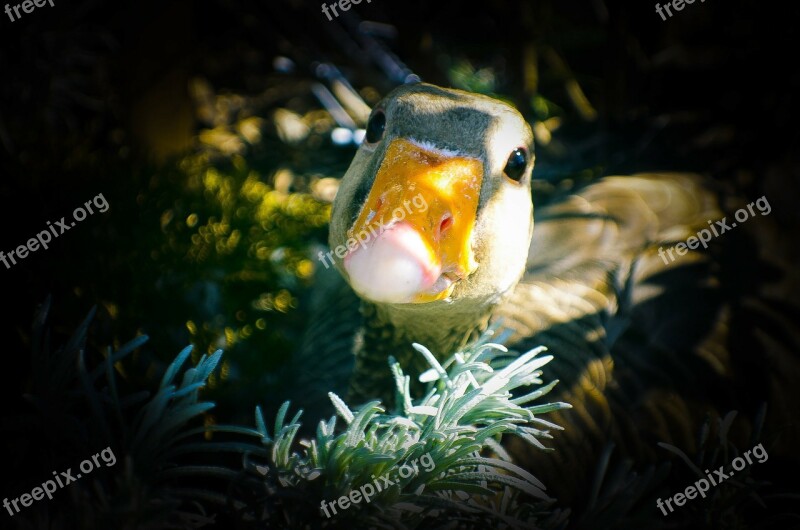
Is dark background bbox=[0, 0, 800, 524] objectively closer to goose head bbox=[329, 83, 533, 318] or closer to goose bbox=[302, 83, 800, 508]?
goose bbox=[302, 83, 800, 508]

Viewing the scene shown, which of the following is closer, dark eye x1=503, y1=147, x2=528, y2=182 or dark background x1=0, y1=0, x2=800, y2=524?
dark eye x1=503, y1=147, x2=528, y2=182

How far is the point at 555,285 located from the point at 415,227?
864 mm

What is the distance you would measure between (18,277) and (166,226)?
1.33 ft

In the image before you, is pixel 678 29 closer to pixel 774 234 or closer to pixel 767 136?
pixel 767 136

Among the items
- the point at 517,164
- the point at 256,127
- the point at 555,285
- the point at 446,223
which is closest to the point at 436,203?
the point at 446,223

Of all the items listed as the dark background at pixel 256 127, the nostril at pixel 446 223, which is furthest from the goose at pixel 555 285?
the dark background at pixel 256 127

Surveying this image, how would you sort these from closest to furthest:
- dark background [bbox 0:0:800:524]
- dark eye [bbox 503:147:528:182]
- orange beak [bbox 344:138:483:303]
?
1. orange beak [bbox 344:138:483:303]
2. dark eye [bbox 503:147:528:182]
3. dark background [bbox 0:0:800:524]

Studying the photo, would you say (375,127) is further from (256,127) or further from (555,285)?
(256,127)

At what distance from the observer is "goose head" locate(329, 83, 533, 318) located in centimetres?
107

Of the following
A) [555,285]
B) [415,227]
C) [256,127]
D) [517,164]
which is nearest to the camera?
[415,227]

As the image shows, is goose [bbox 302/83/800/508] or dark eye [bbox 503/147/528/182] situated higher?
dark eye [bbox 503/147/528/182]

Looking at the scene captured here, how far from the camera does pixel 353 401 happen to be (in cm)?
159

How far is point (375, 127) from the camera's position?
1352 mm

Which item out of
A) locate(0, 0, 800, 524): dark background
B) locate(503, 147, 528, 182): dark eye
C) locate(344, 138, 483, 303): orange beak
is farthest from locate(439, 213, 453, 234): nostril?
locate(0, 0, 800, 524): dark background
